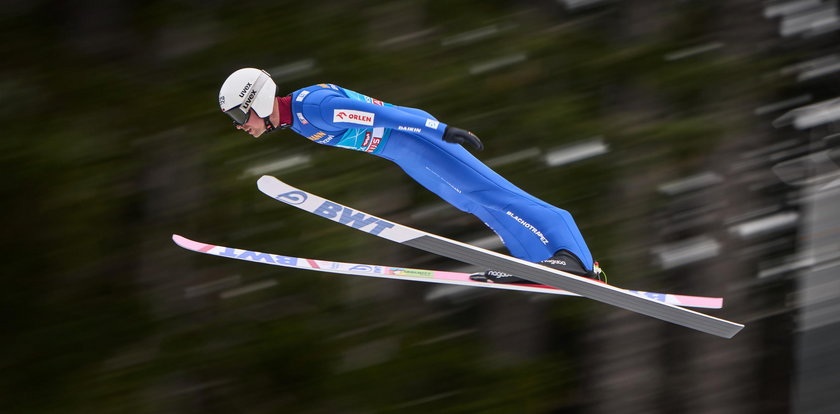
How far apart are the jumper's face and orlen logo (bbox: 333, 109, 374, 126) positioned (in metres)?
0.27

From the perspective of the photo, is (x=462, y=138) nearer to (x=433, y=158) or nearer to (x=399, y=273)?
(x=433, y=158)

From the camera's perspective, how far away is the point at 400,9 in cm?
599

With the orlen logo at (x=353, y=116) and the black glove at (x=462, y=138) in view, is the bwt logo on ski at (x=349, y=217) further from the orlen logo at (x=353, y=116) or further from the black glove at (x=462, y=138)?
the black glove at (x=462, y=138)

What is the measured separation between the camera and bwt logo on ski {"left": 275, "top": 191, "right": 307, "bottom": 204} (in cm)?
378

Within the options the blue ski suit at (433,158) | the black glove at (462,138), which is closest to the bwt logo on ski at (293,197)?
the blue ski suit at (433,158)

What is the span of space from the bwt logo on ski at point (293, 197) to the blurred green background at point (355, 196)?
5.91 feet

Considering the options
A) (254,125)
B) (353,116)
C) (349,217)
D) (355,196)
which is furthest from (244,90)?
(355,196)

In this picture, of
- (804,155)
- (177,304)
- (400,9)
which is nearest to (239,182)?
(177,304)

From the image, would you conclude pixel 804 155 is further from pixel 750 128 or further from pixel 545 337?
pixel 545 337

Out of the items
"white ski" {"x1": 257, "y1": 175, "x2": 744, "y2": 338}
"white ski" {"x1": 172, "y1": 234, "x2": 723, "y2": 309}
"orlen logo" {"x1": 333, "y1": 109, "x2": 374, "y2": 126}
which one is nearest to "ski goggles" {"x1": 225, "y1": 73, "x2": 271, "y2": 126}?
"orlen logo" {"x1": 333, "y1": 109, "x2": 374, "y2": 126}

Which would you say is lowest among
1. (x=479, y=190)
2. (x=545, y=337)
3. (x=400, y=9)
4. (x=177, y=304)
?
(x=545, y=337)

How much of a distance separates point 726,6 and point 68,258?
15.4 feet

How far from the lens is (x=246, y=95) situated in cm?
339

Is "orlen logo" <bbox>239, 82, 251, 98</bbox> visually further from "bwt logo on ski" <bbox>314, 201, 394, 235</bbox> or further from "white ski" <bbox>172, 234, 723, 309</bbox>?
"white ski" <bbox>172, 234, 723, 309</bbox>
